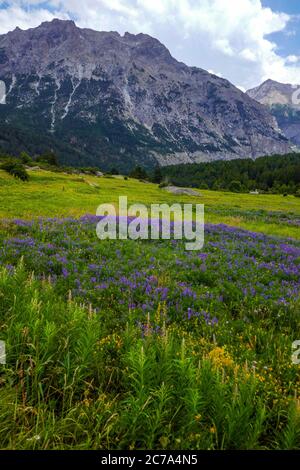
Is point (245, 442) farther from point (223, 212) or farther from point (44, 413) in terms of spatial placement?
point (223, 212)

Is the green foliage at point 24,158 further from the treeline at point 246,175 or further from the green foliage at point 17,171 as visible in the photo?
the treeline at point 246,175

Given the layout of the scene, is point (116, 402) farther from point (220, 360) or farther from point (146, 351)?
point (220, 360)

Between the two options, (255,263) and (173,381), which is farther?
(255,263)

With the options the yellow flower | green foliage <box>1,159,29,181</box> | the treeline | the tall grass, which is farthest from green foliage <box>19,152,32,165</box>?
the yellow flower

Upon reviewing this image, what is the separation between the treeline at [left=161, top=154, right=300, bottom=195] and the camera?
12975 centimetres

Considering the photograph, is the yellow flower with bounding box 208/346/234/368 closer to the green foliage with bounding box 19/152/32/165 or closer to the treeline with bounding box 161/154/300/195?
Answer: the green foliage with bounding box 19/152/32/165

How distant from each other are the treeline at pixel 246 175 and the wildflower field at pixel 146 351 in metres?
103

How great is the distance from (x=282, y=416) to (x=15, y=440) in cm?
335

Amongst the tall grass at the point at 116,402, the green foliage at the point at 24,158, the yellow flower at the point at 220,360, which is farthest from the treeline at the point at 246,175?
the tall grass at the point at 116,402

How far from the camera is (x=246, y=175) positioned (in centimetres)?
14612

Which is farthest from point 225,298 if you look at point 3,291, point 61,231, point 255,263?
point 61,231

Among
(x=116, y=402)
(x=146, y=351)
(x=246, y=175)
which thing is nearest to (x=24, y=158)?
(x=146, y=351)

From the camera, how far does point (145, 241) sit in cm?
1650

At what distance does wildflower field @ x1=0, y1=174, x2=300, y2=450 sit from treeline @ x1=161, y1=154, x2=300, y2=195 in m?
103
